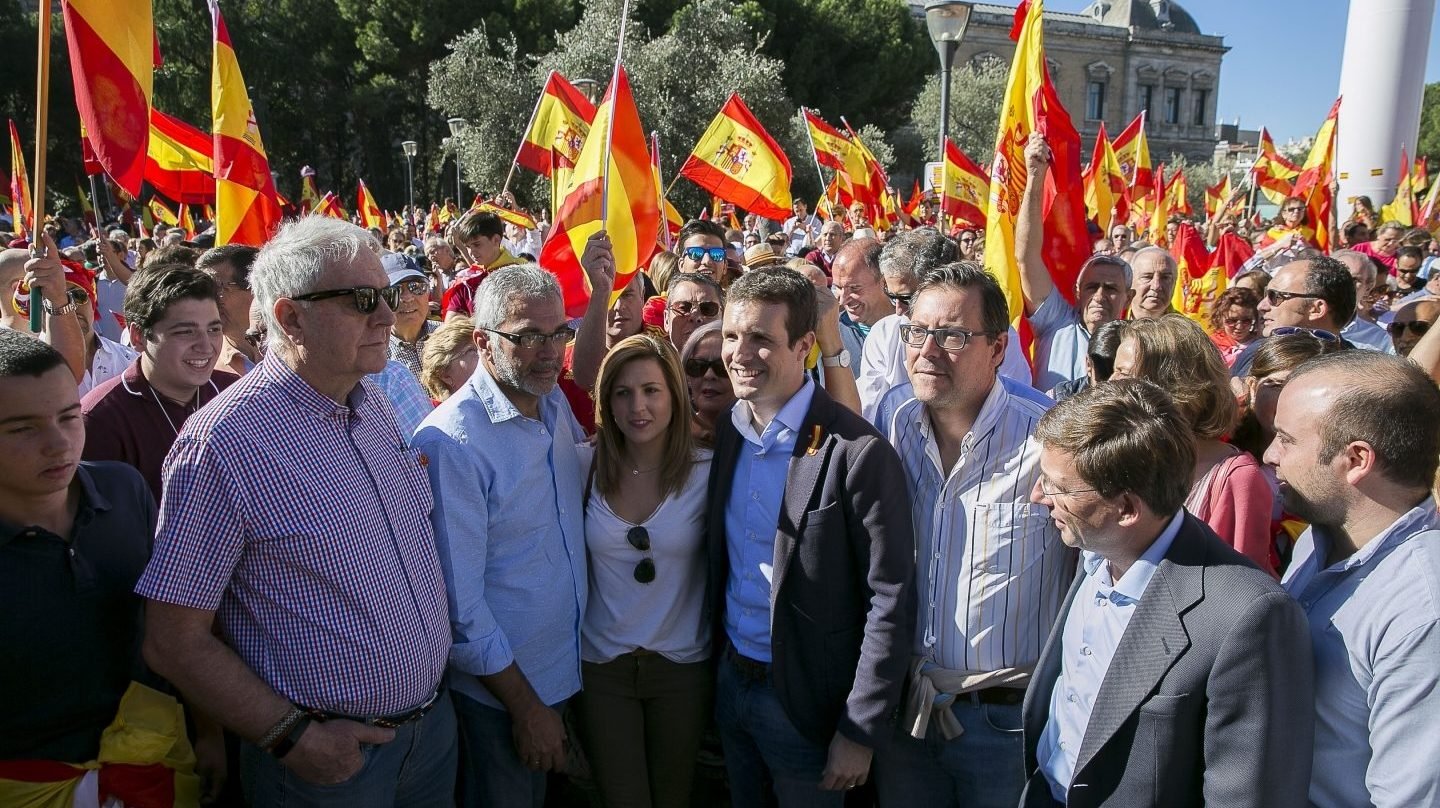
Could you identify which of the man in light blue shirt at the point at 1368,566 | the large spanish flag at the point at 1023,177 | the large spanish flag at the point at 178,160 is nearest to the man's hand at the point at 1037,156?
the large spanish flag at the point at 1023,177

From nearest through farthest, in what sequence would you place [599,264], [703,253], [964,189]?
1. [599,264]
2. [703,253]
3. [964,189]

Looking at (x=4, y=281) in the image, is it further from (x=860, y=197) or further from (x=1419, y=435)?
(x=860, y=197)

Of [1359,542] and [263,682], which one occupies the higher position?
[1359,542]

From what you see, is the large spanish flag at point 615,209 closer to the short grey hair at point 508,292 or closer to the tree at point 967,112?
the short grey hair at point 508,292

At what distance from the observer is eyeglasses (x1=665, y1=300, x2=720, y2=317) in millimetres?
4184

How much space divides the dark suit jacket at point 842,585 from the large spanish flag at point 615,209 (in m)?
2.33

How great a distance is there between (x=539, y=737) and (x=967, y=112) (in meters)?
43.6

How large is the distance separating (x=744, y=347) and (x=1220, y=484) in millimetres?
1355

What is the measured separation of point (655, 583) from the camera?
8.89 feet

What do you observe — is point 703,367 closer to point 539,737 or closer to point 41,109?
point 539,737

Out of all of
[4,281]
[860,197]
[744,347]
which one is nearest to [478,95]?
[860,197]

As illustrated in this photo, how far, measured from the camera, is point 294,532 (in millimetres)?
2043

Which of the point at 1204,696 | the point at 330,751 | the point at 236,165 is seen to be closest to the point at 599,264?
the point at 330,751

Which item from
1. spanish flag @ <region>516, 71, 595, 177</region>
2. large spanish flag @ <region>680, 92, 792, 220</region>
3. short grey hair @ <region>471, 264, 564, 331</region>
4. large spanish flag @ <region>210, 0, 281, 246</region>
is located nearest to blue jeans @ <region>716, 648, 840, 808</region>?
short grey hair @ <region>471, 264, 564, 331</region>
